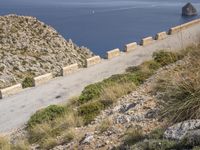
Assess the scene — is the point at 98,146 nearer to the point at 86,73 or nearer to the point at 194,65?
the point at 194,65

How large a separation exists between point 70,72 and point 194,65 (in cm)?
1591

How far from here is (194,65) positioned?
823cm

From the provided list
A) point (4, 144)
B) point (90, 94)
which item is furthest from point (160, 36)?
point (4, 144)

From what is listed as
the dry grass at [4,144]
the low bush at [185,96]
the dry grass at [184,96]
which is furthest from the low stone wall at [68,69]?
the low bush at [185,96]

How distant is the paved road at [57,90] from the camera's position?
55.7ft

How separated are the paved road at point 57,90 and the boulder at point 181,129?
24.8 feet

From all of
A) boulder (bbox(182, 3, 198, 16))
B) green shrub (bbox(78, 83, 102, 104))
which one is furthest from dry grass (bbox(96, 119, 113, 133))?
boulder (bbox(182, 3, 198, 16))

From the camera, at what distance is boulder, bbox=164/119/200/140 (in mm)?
6508

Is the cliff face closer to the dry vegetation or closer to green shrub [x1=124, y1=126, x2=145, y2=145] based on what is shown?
the dry vegetation

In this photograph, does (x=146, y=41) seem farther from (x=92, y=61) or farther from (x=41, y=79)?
(x=41, y=79)

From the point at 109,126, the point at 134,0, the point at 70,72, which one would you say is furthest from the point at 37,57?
the point at 134,0

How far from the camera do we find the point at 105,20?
12081 cm

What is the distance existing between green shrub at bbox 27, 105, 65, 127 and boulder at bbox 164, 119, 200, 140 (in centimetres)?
753

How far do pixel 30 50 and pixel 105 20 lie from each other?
66.2 metres
